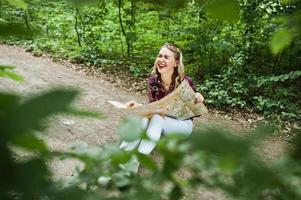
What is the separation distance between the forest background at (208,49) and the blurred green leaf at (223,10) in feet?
16.5

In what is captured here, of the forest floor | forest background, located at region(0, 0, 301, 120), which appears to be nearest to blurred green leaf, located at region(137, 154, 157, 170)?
the forest floor

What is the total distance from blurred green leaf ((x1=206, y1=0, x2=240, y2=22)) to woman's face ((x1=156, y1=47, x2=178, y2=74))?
3.68 meters

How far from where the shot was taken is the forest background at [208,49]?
7.11 metres

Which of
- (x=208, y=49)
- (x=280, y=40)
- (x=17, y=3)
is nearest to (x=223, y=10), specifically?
(x=280, y=40)

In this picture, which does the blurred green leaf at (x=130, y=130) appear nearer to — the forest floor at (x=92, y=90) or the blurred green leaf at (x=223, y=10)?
the blurred green leaf at (x=223, y=10)

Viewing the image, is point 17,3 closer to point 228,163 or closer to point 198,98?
point 228,163

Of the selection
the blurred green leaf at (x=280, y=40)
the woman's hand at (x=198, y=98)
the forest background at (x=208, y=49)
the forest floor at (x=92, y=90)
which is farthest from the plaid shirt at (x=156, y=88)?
the blurred green leaf at (x=280, y=40)

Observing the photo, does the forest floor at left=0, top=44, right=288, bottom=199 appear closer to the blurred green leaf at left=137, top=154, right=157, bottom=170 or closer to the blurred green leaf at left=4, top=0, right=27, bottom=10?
the blurred green leaf at left=4, top=0, right=27, bottom=10

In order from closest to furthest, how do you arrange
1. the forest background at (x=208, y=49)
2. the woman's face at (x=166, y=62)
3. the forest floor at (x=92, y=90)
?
the woman's face at (x=166, y=62)
the forest floor at (x=92, y=90)
the forest background at (x=208, y=49)

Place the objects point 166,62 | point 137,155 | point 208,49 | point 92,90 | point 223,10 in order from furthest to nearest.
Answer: point 208,49
point 92,90
point 166,62
point 137,155
point 223,10

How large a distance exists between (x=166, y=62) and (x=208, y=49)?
397 centimetres

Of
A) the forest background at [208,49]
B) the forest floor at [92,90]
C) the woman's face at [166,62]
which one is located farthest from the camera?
the forest background at [208,49]

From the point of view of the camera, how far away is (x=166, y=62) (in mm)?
4434

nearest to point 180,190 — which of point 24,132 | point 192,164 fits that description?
point 192,164
